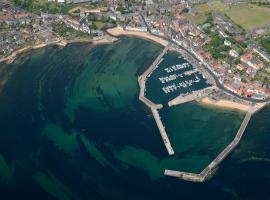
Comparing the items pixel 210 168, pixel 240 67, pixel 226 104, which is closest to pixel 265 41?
pixel 240 67

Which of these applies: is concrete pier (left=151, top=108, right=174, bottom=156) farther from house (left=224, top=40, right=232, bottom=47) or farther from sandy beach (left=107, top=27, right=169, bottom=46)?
house (left=224, top=40, right=232, bottom=47)

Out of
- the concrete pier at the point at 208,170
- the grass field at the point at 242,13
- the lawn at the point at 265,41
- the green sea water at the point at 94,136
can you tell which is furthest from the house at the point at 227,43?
the concrete pier at the point at 208,170

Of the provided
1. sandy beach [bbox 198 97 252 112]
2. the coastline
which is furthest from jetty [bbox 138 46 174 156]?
the coastline

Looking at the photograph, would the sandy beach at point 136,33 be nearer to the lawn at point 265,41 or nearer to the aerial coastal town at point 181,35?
the aerial coastal town at point 181,35

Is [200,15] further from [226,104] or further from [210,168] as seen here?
[210,168]

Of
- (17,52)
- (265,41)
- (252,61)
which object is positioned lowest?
(252,61)

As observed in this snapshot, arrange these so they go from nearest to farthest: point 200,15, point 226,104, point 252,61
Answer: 1. point 226,104
2. point 252,61
3. point 200,15
